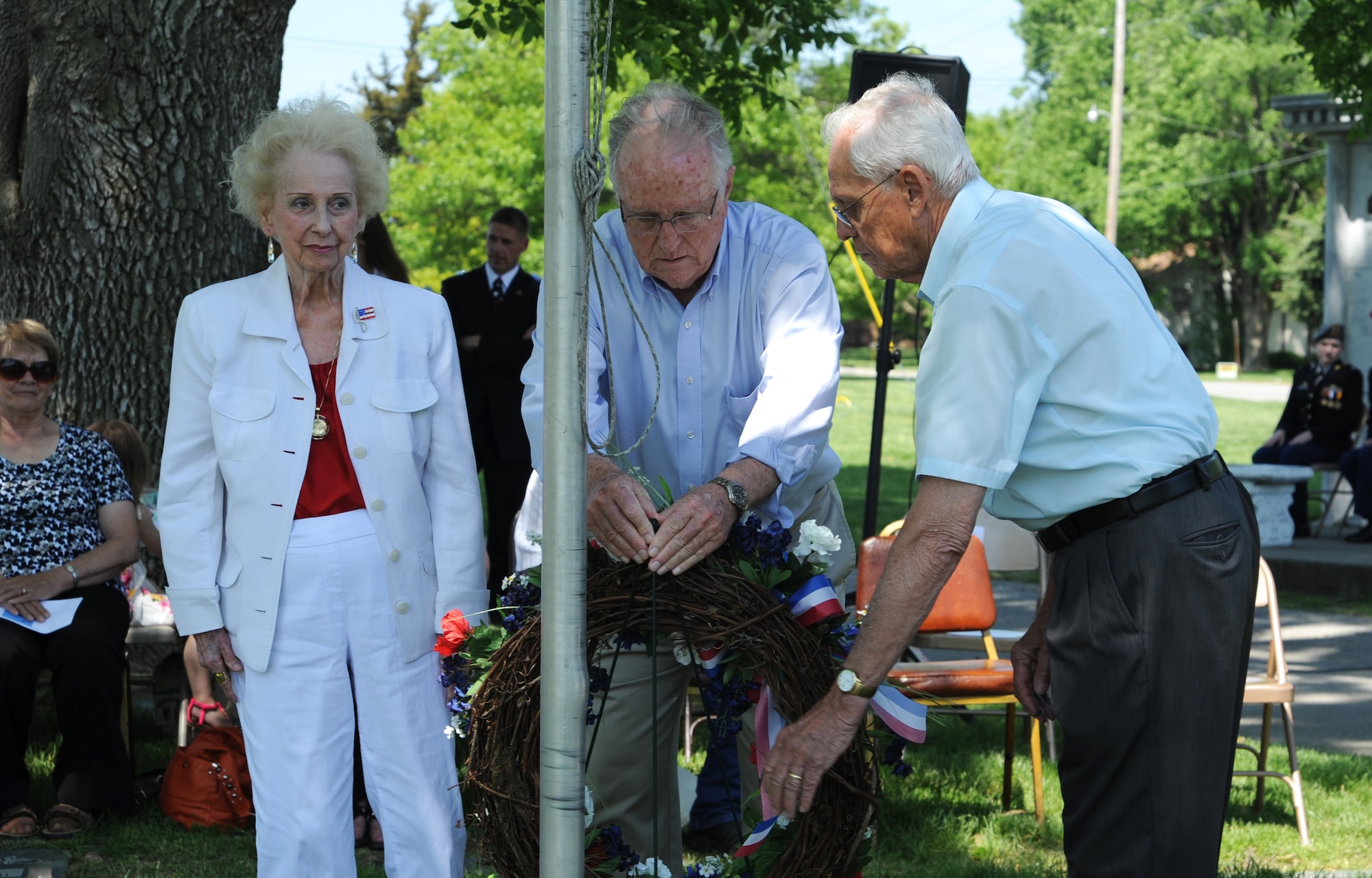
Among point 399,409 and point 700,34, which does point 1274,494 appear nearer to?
point 700,34

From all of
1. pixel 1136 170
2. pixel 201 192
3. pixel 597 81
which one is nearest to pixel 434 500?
pixel 597 81

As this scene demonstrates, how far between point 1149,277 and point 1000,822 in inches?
2031

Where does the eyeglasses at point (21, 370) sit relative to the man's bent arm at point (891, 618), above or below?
above

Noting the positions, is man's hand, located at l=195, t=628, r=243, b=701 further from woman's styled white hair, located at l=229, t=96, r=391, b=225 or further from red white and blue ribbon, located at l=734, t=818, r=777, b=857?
red white and blue ribbon, located at l=734, t=818, r=777, b=857

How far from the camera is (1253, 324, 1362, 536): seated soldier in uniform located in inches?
455

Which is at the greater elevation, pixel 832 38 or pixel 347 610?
pixel 832 38

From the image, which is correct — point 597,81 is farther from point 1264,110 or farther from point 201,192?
point 1264,110

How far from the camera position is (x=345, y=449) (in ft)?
9.84

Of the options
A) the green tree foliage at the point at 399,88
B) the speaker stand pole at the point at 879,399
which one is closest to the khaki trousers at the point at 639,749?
the speaker stand pole at the point at 879,399

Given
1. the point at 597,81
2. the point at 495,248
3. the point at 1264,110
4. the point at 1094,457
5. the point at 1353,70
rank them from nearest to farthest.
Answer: the point at 597,81, the point at 1094,457, the point at 495,248, the point at 1353,70, the point at 1264,110

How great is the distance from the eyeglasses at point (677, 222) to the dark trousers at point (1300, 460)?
9.78 metres

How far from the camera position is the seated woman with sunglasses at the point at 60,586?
4.51 meters

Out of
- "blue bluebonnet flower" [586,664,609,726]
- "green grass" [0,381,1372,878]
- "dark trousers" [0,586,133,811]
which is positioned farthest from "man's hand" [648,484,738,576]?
"dark trousers" [0,586,133,811]

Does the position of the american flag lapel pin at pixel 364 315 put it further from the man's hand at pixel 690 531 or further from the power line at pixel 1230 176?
the power line at pixel 1230 176
